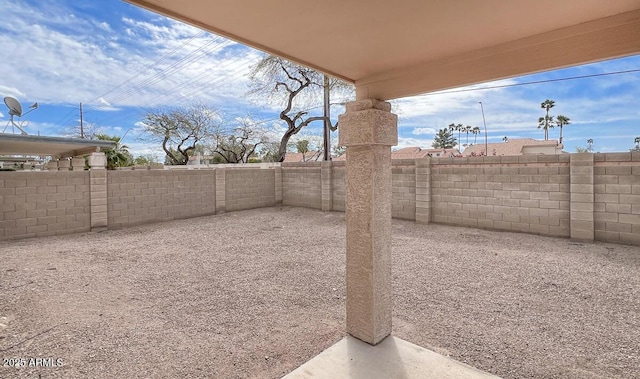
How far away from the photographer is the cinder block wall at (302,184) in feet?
34.6

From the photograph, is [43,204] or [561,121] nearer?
[43,204]

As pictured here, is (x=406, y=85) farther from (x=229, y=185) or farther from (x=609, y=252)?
(x=229, y=185)

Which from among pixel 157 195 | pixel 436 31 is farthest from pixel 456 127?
pixel 436 31

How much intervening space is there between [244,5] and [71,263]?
18.1ft

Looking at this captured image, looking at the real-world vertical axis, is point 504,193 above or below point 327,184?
below

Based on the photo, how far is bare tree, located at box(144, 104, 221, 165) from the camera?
67.2 ft

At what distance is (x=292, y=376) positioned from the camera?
205 cm

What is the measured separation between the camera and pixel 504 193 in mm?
6625

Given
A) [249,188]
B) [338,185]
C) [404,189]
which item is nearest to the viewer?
[404,189]

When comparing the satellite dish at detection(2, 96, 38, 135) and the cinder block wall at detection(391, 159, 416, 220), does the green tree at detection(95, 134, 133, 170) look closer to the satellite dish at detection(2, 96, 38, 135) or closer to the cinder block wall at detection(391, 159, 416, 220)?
the satellite dish at detection(2, 96, 38, 135)

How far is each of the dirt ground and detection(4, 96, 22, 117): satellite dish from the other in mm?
5365

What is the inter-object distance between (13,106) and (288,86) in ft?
34.5

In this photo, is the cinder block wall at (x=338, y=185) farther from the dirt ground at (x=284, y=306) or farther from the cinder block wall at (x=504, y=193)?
the dirt ground at (x=284, y=306)

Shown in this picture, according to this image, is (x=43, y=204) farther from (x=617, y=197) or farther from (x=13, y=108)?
(x=617, y=197)
